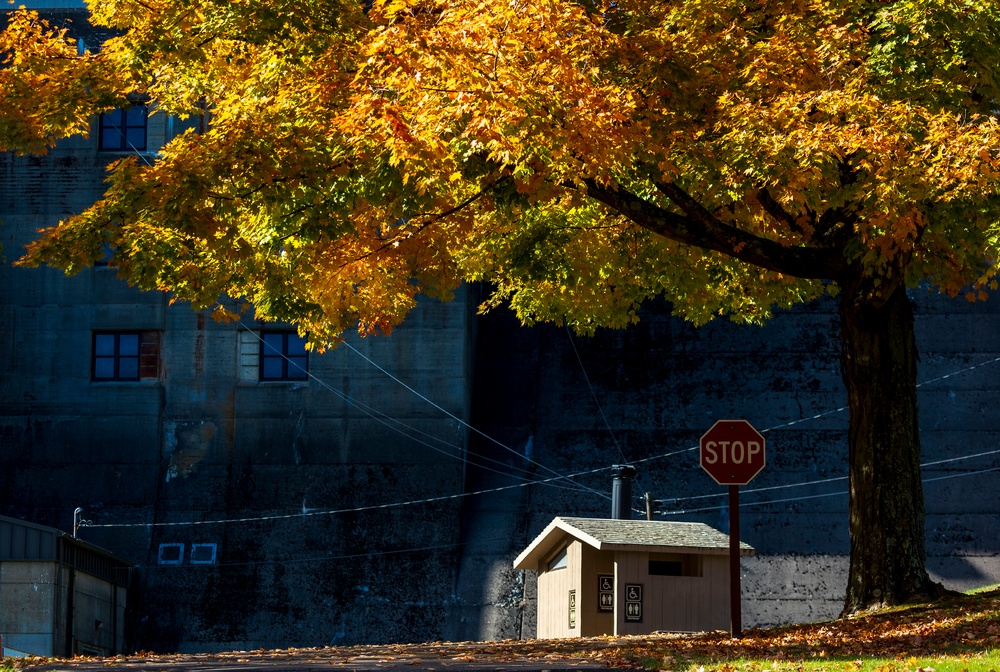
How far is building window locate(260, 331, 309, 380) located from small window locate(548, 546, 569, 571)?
1332 cm

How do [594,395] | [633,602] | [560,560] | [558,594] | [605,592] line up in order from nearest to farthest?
[633,602] < [605,592] < [558,594] < [560,560] < [594,395]

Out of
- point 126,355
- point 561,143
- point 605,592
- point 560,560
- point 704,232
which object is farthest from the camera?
point 126,355

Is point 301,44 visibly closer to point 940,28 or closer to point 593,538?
point 940,28

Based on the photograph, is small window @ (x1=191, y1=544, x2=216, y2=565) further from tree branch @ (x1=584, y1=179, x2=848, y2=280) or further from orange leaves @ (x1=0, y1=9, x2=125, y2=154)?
tree branch @ (x1=584, y1=179, x2=848, y2=280)

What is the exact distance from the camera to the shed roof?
75.4 feet

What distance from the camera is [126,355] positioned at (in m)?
37.7

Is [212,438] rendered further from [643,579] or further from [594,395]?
[643,579]

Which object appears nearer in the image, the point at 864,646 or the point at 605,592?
the point at 864,646

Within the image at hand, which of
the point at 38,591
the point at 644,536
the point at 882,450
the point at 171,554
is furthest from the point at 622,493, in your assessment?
the point at 171,554

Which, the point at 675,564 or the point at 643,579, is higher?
the point at 675,564


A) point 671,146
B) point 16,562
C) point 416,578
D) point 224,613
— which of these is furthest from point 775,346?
point 671,146

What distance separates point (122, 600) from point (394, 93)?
23.2 m

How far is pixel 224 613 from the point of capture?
110 ft

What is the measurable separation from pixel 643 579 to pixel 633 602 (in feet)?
1.45
